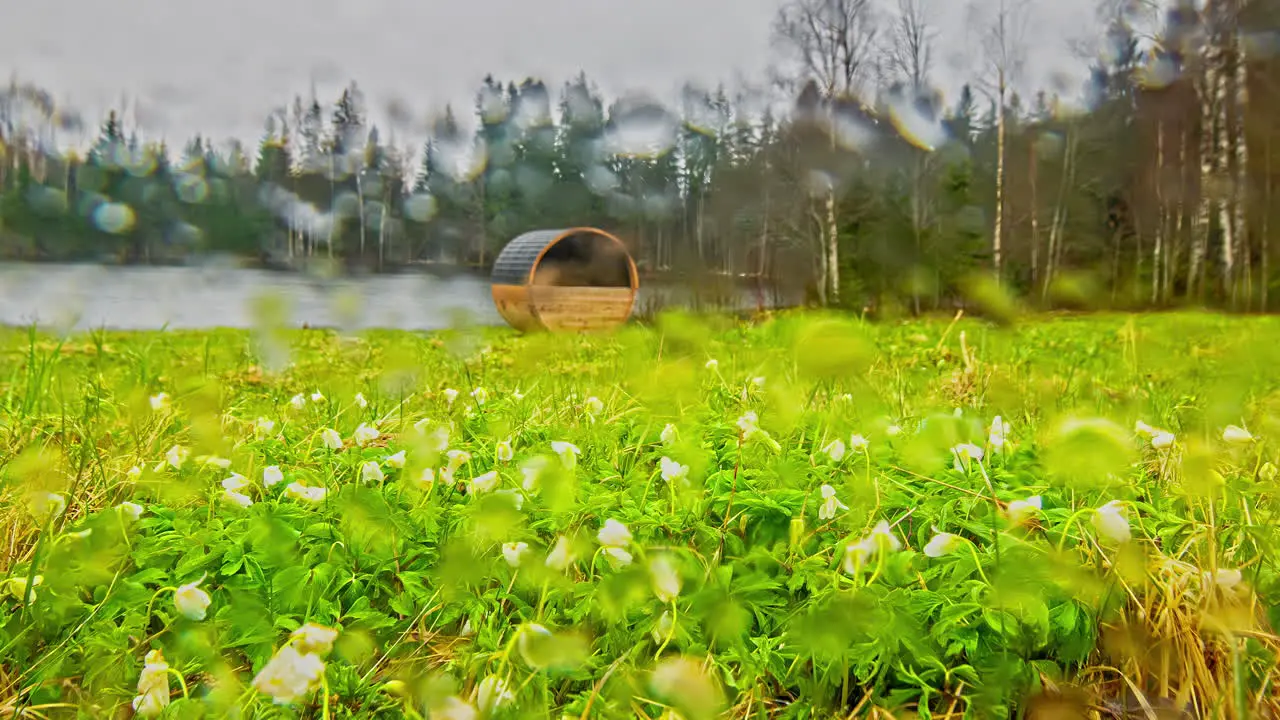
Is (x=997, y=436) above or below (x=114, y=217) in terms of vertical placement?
below

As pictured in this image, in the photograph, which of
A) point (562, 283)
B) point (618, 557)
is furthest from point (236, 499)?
point (562, 283)

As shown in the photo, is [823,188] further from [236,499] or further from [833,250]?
[236,499]

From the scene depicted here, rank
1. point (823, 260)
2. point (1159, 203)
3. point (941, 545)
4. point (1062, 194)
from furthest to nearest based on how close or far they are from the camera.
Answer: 1. point (1062, 194)
2. point (1159, 203)
3. point (823, 260)
4. point (941, 545)

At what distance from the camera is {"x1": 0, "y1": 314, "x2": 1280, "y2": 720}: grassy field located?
3.23 ft

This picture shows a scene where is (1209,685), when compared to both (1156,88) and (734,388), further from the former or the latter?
(1156,88)

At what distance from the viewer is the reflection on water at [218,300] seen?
90.0 inches

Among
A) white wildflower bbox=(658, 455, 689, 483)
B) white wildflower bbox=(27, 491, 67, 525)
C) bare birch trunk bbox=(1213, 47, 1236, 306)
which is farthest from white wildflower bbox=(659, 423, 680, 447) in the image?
bare birch trunk bbox=(1213, 47, 1236, 306)

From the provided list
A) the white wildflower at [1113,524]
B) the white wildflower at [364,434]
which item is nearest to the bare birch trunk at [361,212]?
the white wildflower at [364,434]

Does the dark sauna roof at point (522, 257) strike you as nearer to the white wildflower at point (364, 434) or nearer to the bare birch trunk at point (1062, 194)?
the white wildflower at point (364, 434)

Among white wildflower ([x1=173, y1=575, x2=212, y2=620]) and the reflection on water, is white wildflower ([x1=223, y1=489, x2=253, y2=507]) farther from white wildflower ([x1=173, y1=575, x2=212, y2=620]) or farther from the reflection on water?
the reflection on water

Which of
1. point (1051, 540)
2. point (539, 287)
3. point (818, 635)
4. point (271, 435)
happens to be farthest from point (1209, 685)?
point (539, 287)

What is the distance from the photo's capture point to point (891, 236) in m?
17.4

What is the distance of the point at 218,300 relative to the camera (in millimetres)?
14695

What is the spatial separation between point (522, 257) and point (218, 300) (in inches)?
357
